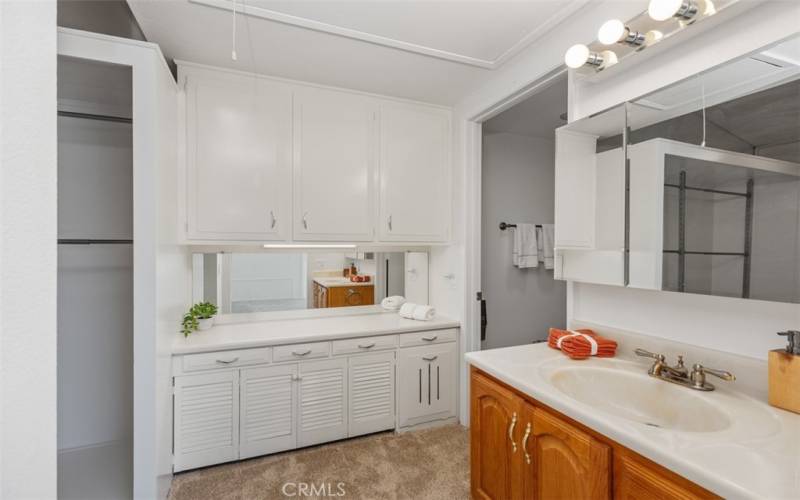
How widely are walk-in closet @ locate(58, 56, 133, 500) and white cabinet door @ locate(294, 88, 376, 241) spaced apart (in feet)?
3.16

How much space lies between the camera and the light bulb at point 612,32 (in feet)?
4.55

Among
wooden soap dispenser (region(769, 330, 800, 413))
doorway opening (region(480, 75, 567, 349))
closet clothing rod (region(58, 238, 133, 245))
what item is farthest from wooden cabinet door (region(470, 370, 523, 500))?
closet clothing rod (region(58, 238, 133, 245))

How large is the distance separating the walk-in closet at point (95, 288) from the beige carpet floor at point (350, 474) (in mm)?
415

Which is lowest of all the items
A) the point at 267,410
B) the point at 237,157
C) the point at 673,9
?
the point at 267,410

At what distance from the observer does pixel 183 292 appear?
90.6 inches

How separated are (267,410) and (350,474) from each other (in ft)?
2.05

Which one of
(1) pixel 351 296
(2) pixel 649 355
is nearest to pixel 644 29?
(2) pixel 649 355

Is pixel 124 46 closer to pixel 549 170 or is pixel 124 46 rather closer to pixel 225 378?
pixel 225 378

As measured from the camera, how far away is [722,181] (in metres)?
1.21

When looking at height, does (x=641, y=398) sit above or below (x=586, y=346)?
below

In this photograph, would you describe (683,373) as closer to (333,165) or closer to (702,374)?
(702,374)
